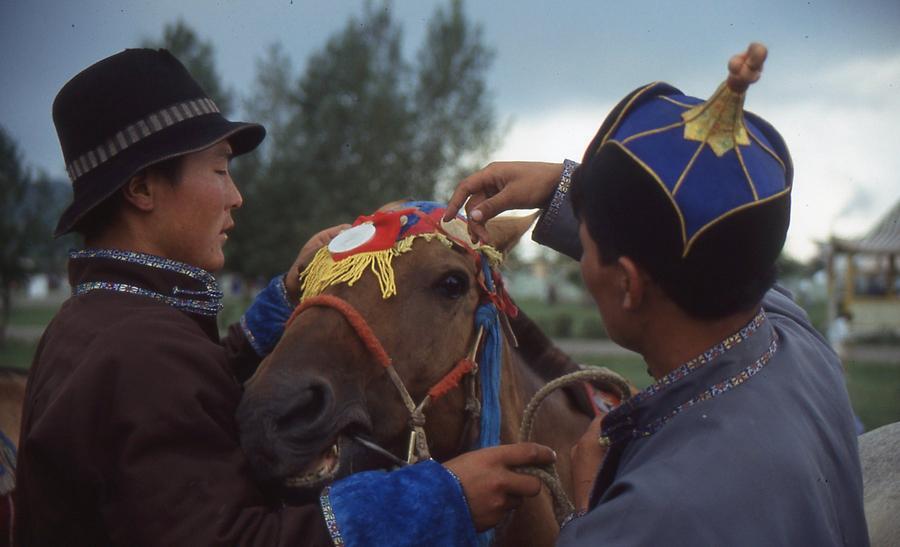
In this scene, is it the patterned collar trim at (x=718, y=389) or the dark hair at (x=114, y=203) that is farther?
the dark hair at (x=114, y=203)

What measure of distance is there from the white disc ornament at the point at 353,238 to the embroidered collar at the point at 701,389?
998 mm

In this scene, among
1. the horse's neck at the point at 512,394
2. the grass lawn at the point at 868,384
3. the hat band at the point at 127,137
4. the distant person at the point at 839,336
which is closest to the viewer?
the hat band at the point at 127,137

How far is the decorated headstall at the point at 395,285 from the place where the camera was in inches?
80.8

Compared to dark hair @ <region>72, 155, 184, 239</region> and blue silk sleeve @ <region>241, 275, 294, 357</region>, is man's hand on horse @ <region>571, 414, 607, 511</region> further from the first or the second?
dark hair @ <region>72, 155, 184, 239</region>

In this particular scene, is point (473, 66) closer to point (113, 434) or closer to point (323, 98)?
point (323, 98)

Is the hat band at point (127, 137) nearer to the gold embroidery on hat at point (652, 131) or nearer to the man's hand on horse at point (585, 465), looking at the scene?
the gold embroidery on hat at point (652, 131)

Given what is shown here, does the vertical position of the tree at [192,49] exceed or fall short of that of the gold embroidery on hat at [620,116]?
it exceeds it

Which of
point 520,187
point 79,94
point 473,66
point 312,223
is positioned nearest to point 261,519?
point 520,187

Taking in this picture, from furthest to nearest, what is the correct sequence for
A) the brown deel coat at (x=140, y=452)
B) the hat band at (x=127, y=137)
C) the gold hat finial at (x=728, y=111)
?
the hat band at (x=127, y=137) < the brown deel coat at (x=140, y=452) < the gold hat finial at (x=728, y=111)

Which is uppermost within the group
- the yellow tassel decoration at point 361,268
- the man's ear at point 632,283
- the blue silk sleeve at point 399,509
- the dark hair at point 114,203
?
the dark hair at point 114,203

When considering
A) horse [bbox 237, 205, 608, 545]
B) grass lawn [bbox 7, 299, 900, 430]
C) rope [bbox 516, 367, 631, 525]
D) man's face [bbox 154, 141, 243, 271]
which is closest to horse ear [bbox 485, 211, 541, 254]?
horse [bbox 237, 205, 608, 545]

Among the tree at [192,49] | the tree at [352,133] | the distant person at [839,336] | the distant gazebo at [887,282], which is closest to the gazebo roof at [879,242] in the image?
the distant gazebo at [887,282]

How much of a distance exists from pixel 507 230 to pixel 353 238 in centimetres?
59

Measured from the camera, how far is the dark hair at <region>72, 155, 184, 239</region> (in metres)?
1.97
